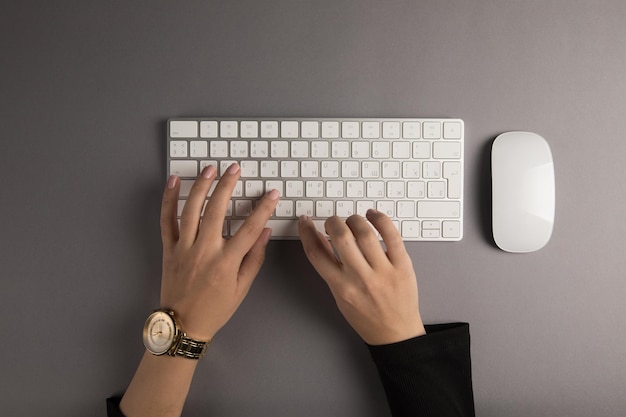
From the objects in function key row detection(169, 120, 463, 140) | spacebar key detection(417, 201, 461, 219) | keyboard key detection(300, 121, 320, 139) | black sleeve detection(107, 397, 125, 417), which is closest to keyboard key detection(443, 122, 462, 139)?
function key row detection(169, 120, 463, 140)

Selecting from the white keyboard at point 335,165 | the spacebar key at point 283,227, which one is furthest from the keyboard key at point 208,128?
the spacebar key at point 283,227

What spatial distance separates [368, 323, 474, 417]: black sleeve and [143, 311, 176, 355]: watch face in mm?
376

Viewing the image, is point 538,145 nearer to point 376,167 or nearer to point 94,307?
point 376,167

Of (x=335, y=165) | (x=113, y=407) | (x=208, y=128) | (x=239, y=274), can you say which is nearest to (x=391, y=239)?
(x=335, y=165)

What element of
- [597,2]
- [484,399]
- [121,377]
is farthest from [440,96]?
[121,377]

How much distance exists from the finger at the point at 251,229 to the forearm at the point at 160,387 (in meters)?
0.23

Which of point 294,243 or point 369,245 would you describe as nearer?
point 369,245

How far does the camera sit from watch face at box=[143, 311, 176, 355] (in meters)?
0.74

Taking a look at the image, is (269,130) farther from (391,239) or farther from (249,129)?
(391,239)

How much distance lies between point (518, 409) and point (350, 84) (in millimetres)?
750

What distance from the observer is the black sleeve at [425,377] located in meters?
0.74

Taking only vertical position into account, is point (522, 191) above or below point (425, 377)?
above

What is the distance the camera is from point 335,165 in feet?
2.66

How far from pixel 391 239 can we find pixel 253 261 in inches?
10.4
